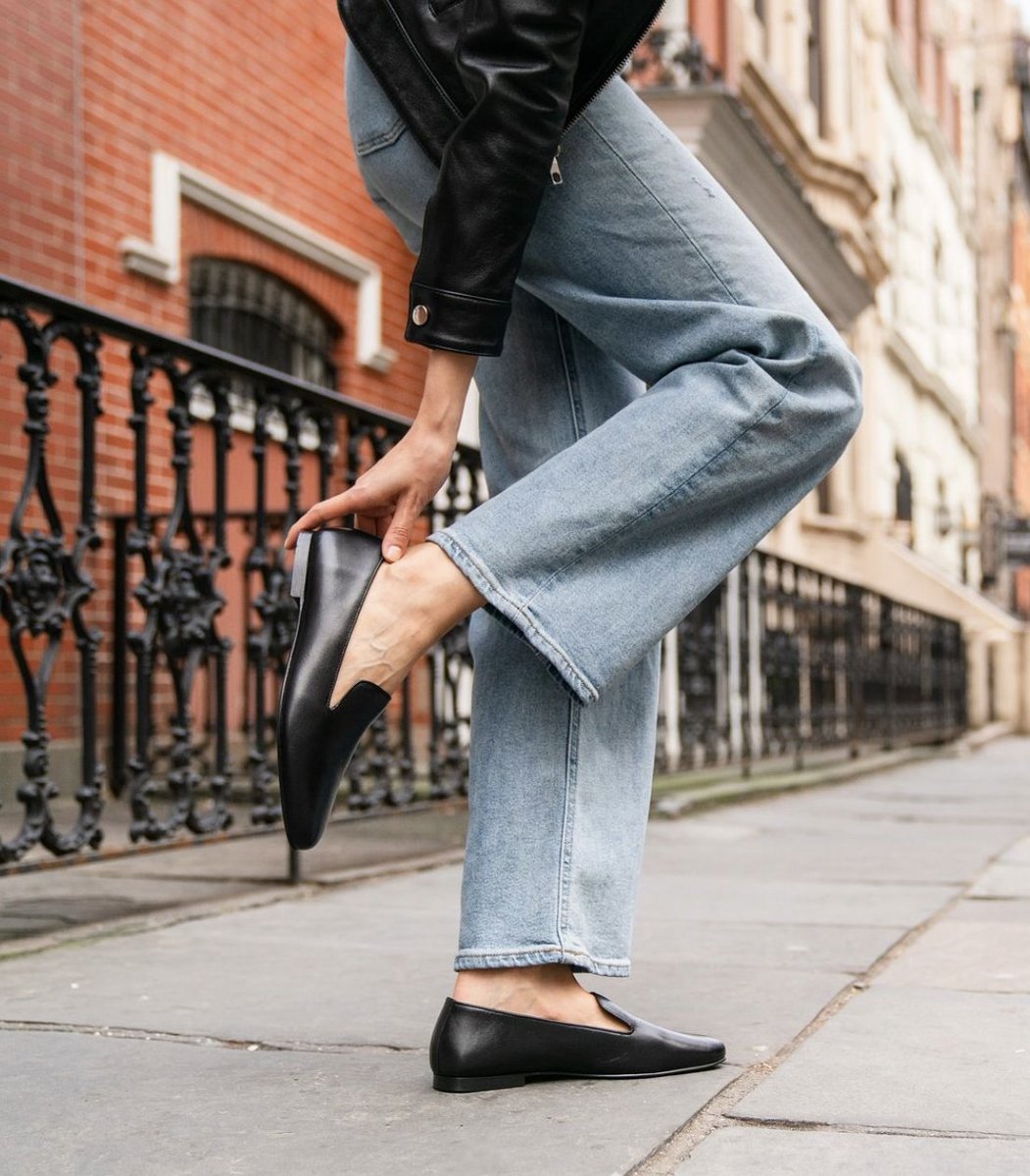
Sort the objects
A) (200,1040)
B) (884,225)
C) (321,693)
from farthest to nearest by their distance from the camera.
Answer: (884,225)
(200,1040)
(321,693)

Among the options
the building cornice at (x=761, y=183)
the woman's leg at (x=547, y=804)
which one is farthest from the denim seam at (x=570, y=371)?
the building cornice at (x=761, y=183)

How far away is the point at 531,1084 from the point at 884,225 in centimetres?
2067

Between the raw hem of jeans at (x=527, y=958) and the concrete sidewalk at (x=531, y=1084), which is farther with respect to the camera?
the raw hem of jeans at (x=527, y=958)

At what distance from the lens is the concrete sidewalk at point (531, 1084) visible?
152 centimetres

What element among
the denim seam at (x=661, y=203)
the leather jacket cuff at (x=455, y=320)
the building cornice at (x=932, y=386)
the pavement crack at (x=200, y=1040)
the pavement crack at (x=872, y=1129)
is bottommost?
the pavement crack at (x=200, y=1040)

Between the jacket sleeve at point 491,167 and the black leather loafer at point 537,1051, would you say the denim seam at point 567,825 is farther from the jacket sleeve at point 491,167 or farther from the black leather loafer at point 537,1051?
the jacket sleeve at point 491,167

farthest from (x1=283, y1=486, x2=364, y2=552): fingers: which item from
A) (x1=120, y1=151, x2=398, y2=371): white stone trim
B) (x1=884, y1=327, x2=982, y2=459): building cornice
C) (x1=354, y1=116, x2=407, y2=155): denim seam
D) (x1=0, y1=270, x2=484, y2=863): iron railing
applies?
(x1=884, y1=327, x2=982, y2=459): building cornice

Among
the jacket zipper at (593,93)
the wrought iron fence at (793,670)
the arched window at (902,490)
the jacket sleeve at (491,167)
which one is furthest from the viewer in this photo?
the arched window at (902,490)

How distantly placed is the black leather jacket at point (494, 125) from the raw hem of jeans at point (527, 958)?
673 mm

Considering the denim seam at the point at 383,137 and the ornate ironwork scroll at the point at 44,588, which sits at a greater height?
the denim seam at the point at 383,137

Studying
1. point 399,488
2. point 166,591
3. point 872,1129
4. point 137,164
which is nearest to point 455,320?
point 399,488

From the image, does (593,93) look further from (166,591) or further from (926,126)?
(926,126)

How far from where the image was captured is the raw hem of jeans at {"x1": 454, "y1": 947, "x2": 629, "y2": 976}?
5.85 ft

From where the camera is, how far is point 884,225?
21.1m
